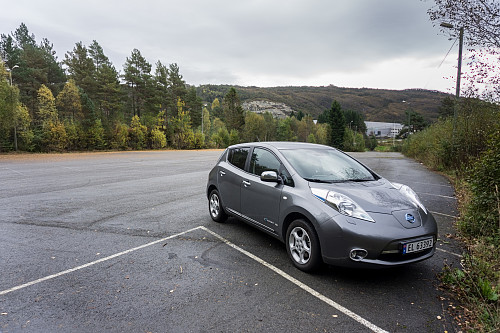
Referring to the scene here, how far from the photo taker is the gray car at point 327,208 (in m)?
3.20

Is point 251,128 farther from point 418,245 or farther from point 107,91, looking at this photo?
point 418,245

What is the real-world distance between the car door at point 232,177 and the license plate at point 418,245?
8.64ft

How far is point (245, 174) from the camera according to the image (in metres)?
4.95

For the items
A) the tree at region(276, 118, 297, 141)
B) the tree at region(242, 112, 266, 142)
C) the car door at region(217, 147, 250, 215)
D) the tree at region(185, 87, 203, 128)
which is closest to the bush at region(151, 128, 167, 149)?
the tree at region(185, 87, 203, 128)

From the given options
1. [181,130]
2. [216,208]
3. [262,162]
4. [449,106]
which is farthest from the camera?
[181,130]

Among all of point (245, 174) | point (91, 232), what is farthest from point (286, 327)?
point (91, 232)

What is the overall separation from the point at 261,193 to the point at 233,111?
7088cm

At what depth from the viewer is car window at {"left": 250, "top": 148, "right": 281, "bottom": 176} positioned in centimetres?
447

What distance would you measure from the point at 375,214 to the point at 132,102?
51.1 metres

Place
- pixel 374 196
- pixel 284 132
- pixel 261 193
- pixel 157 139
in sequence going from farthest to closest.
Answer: pixel 284 132 < pixel 157 139 < pixel 261 193 < pixel 374 196

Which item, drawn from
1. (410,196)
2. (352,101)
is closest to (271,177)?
(410,196)

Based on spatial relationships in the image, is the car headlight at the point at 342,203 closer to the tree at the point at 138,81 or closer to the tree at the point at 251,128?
the tree at the point at 138,81

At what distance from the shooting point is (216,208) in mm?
5926

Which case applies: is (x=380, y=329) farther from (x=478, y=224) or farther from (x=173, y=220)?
(x=173, y=220)
